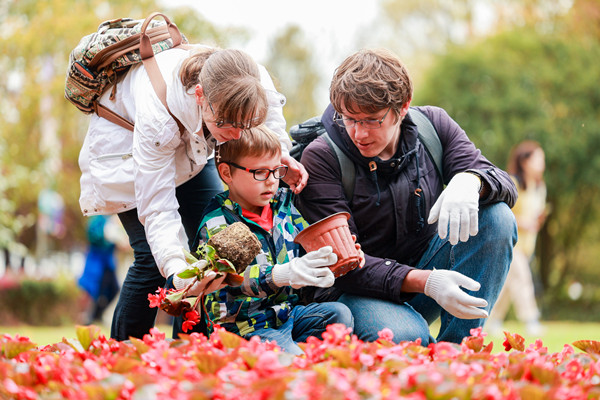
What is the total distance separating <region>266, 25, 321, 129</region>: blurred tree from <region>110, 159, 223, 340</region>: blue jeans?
13620 mm

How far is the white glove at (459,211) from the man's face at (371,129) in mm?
321

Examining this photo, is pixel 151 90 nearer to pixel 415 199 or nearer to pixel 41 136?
pixel 415 199

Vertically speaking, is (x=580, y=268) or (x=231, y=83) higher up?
(x=231, y=83)

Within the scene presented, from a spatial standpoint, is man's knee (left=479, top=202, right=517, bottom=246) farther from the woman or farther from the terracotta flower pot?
the woman

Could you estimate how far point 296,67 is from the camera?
18.1 m

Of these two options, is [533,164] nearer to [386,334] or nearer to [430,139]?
[430,139]

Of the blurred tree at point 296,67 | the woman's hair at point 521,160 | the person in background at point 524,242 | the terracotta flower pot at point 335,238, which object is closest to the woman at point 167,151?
the terracotta flower pot at point 335,238

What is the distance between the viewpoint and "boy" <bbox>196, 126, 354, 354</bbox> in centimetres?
263

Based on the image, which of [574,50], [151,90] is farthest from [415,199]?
[574,50]

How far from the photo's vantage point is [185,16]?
10.8 metres

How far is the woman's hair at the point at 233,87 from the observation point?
2.44m

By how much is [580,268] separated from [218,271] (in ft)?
45.7

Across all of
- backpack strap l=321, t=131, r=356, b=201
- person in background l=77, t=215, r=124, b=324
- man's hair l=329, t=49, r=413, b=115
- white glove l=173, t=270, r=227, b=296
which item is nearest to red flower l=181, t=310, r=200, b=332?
white glove l=173, t=270, r=227, b=296

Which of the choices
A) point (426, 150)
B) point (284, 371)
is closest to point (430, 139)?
point (426, 150)
